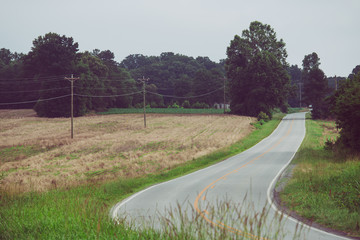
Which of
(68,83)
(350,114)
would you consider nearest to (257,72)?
(68,83)

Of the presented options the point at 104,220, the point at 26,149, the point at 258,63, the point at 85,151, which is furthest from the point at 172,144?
the point at 258,63

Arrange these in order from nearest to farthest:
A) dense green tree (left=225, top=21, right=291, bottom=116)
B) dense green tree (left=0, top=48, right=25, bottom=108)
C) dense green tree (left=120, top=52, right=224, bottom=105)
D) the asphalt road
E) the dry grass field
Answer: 1. the asphalt road
2. the dry grass field
3. dense green tree (left=225, top=21, right=291, bottom=116)
4. dense green tree (left=0, top=48, right=25, bottom=108)
5. dense green tree (left=120, top=52, right=224, bottom=105)

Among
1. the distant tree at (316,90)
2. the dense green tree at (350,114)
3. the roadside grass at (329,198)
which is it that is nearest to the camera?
the roadside grass at (329,198)

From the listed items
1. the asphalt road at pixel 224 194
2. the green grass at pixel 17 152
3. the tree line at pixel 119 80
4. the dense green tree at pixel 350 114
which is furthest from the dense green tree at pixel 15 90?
the dense green tree at pixel 350 114

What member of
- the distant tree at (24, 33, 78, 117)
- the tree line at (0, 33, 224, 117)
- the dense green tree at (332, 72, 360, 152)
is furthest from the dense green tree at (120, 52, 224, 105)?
the dense green tree at (332, 72, 360, 152)

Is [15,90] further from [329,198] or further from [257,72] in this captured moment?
[329,198]

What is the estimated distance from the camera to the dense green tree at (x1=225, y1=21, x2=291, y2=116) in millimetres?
74312

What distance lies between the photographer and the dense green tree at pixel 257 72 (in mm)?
74312

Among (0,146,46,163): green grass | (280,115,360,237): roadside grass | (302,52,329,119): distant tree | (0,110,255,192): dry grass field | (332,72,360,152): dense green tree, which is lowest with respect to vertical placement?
(0,146,46,163): green grass

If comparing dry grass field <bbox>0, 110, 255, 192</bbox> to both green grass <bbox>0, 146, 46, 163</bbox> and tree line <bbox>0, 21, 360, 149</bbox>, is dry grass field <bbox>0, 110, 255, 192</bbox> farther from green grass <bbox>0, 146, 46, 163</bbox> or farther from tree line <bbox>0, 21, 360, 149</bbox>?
tree line <bbox>0, 21, 360, 149</bbox>

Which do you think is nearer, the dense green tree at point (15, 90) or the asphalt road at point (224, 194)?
the asphalt road at point (224, 194)

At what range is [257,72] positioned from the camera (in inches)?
2913

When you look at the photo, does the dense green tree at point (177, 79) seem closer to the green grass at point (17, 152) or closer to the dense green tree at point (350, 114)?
the green grass at point (17, 152)

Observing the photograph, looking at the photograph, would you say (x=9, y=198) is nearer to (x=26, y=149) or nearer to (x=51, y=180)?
(x=51, y=180)
